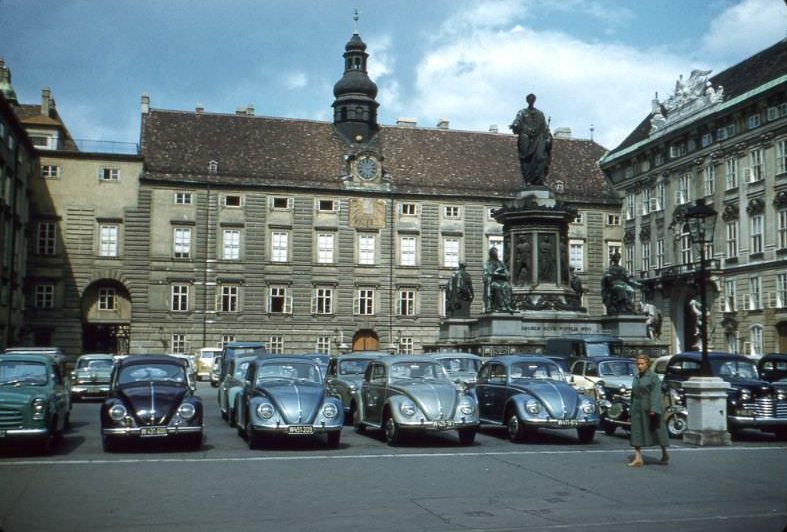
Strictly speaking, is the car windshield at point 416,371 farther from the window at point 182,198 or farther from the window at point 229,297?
the window at point 182,198

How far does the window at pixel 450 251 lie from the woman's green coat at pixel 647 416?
157 feet

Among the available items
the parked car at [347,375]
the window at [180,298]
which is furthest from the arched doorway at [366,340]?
the parked car at [347,375]

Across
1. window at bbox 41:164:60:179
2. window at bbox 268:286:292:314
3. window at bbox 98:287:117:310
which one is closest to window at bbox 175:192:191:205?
window at bbox 98:287:117:310

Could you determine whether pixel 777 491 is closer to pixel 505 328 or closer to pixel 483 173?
pixel 505 328

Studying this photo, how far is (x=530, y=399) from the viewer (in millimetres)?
17891

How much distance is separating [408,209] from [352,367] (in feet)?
129

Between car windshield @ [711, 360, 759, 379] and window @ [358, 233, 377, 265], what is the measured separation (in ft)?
135

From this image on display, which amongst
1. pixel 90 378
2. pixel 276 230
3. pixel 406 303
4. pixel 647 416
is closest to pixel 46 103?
pixel 276 230

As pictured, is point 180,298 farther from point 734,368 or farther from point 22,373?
point 734,368

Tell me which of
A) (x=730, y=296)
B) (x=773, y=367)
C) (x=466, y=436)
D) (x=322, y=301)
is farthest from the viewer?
(x=322, y=301)

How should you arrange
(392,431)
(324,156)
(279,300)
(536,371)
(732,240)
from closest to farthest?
(392,431) → (536,371) → (732,240) → (279,300) → (324,156)

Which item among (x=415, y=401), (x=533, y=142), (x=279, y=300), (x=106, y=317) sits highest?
(x=533, y=142)

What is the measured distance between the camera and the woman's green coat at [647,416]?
14625 millimetres

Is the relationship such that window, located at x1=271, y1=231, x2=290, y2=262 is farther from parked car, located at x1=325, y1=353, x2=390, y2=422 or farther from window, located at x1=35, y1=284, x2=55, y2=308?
parked car, located at x1=325, y1=353, x2=390, y2=422
